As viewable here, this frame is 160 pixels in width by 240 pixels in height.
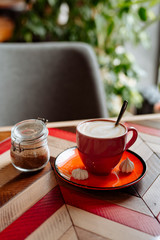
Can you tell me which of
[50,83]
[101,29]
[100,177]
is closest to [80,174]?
[100,177]

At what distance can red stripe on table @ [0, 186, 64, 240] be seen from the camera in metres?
0.46

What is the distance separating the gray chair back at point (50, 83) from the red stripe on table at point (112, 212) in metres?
0.69

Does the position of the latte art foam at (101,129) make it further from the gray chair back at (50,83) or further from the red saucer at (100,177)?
the gray chair back at (50,83)

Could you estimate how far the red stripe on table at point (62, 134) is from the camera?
819mm

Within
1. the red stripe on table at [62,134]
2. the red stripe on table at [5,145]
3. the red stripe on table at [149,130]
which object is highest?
the red stripe on table at [149,130]

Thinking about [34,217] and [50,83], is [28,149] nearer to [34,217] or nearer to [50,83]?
[34,217]

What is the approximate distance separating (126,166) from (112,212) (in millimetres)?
138

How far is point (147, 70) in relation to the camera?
2697 mm

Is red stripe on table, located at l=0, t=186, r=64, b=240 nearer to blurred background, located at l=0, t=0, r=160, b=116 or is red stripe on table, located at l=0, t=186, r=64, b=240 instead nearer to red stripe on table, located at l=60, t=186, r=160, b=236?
red stripe on table, located at l=60, t=186, r=160, b=236

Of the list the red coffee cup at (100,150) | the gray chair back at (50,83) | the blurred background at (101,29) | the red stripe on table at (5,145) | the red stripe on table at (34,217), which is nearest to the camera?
the red stripe on table at (34,217)

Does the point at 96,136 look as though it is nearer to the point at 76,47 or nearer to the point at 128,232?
the point at 128,232

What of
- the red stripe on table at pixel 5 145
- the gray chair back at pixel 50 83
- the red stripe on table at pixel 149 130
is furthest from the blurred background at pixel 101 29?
the red stripe on table at pixel 5 145

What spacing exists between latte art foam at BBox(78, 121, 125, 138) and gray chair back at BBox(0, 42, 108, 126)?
569 mm

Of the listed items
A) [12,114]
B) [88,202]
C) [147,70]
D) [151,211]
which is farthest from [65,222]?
[147,70]
